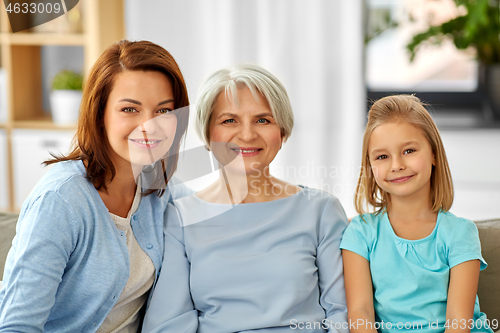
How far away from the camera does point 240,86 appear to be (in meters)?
1.21

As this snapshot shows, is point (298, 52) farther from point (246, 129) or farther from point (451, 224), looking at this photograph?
point (451, 224)

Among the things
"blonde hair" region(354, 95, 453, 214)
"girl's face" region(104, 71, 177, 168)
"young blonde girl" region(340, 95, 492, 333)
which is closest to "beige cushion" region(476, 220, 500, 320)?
"young blonde girl" region(340, 95, 492, 333)

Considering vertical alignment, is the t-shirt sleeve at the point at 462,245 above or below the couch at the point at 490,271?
above

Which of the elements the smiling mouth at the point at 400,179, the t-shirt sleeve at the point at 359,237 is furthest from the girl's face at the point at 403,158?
the t-shirt sleeve at the point at 359,237

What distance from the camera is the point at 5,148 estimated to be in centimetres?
274

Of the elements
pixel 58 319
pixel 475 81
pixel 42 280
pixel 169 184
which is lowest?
pixel 58 319

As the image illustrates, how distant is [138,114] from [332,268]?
0.60 meters

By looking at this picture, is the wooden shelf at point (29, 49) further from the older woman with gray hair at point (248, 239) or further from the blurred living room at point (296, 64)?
the older woman with gray hair at point (248, 239)

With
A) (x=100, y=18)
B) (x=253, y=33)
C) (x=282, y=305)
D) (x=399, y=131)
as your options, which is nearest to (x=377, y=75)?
(x=253, y=33)

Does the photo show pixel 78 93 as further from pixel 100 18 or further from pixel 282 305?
pixel 282 305

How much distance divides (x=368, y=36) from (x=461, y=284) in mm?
2215

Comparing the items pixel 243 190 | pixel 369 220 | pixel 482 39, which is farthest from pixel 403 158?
pixel 482 39

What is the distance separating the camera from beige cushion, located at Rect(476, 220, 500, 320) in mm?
1254

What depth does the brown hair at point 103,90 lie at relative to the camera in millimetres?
1100
